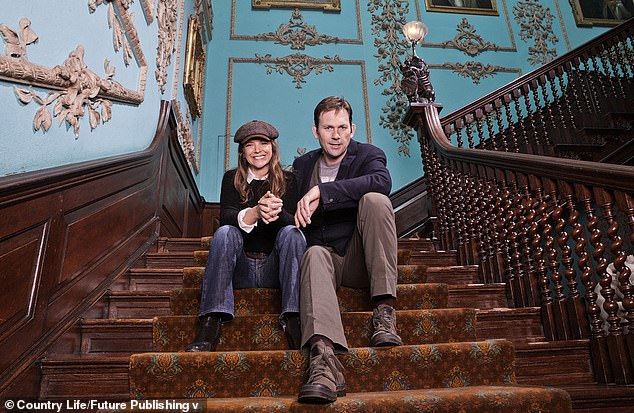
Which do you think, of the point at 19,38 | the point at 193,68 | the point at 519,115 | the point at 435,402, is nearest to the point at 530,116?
the point at 519,115

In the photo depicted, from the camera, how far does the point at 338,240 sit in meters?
1.94

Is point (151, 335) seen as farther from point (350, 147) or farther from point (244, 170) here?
point (350, 147)

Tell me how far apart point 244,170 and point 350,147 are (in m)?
0.48

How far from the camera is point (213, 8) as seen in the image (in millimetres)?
5812

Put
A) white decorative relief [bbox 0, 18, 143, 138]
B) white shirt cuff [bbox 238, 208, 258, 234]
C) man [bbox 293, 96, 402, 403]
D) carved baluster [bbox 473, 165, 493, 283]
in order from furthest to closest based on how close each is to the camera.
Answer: carved baluster [bbox 473, 165, 493, 283]
white shirt cuff [bbox 238, 208, 258, 234]
man [bbox 293, 96, 402, 403]
white decorative relief [bbox 0, 18, 143, 138]

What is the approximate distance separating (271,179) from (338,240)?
38 cm

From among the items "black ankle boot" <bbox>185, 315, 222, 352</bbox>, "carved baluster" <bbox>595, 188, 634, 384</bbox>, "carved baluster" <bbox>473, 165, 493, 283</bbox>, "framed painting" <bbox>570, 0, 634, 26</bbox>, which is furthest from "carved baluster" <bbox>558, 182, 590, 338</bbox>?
"framed painting" <bbox>570, 0, 634, 26</bbox>

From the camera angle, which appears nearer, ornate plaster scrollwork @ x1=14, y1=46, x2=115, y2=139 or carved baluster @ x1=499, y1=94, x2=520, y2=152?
ornate plaster scrollwork @ x1=14, y1=46, x2=115, y2=139

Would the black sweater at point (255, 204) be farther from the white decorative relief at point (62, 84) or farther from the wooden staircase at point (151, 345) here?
the white decorative relief at point (62, 84)

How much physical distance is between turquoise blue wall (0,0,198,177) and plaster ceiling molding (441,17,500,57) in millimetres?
3993

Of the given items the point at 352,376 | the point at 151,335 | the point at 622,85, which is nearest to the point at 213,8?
the point at 622,85

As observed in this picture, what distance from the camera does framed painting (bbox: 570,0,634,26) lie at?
20.3ft

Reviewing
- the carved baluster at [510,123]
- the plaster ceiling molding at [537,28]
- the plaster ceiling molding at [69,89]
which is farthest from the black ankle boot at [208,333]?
the plaster ceiling molding at [537,28]

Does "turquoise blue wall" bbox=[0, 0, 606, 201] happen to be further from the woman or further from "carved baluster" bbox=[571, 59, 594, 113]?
the woman
